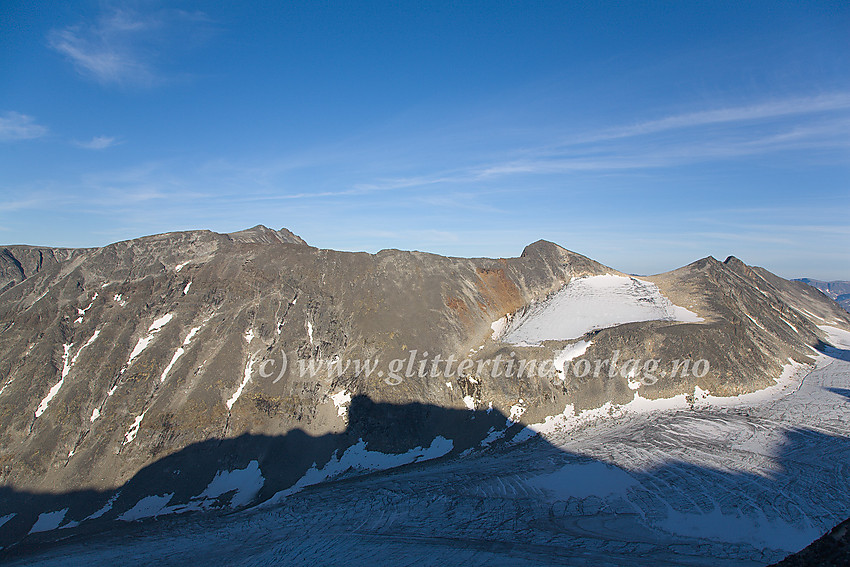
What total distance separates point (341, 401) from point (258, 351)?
10440 mm

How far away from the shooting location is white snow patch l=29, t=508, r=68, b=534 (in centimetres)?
3034

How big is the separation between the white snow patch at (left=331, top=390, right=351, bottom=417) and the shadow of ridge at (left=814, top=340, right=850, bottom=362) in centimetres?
5673

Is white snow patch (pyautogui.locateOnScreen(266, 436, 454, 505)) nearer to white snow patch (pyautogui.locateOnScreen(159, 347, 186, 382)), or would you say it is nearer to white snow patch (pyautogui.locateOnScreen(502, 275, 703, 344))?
white snow patch (pyautogui.locateOnScreen(502, 275, 703, 344))

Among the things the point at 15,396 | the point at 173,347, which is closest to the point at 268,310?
the point at 173,347

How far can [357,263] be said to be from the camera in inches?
2188

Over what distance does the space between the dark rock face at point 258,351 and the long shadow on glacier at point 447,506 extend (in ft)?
2.86

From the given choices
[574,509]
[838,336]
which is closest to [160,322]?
[574,509]

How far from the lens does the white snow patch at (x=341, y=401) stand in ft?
130

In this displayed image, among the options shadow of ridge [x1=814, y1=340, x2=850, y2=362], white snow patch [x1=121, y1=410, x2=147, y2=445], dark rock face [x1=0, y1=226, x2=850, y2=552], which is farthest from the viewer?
shadow of ridge [x1=814, y1=340, x2=850, y2=362]

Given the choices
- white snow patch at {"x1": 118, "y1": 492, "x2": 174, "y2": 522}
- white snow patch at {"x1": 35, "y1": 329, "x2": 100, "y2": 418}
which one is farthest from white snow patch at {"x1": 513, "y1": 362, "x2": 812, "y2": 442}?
white snow patch at {"x1": 35, "y1": 329, "x2": 100, "y2": 418}

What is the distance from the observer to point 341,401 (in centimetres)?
4031

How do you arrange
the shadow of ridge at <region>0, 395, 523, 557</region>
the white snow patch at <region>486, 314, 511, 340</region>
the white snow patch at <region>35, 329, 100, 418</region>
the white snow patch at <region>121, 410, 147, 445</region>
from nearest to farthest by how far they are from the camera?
the shadow of ridge at <region>0, 395, 523, 557</region> < the white snow patch at <region>121, 410, 147, 445</region> < the white snow patch at <region>35, 329, 100, 418</region> < the white snow patch at <region>486, 314, 511, 340</region>

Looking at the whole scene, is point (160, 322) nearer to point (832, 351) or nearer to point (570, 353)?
point (570, 353)

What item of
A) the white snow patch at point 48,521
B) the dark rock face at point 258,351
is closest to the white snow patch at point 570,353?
the dark rock face at point 258,351
